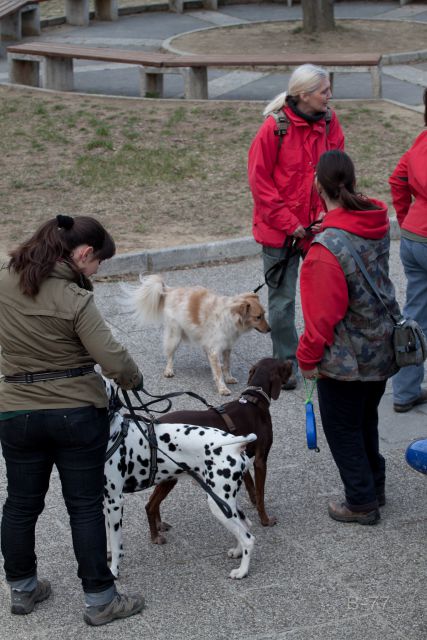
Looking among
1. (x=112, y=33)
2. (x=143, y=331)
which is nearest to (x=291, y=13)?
(x=112, y=33)

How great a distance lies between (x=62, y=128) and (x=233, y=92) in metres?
3.20

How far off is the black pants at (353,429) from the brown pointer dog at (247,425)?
32cm

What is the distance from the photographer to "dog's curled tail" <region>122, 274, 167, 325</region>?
703 centimetres

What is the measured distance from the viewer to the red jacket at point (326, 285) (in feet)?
15.2

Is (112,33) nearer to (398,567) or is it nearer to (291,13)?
(291,13)

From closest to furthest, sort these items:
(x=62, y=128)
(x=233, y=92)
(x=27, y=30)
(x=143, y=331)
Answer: (x=143, y=331) → (x=62, y=128) → (x=233, y=92) → (x=27, y=30)

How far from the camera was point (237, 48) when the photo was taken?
17688 millimetres

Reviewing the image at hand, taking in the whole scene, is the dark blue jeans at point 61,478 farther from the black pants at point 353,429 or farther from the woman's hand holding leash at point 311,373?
the black pants at point 353,429

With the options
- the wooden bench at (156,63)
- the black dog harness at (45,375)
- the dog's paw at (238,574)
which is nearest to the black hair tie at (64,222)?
the black dog harness at (45,375)

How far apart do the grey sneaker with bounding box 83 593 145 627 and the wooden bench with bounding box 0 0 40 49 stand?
50.2 ft

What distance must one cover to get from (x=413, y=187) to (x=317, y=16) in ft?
43.4

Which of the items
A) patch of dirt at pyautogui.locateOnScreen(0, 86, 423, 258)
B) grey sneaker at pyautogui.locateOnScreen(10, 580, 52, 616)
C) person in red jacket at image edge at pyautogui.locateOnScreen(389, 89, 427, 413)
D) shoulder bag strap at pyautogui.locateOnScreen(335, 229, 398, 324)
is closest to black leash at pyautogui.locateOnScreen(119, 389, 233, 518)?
grey sneaker at pyautogui.locateOnScreen(10, 580, 52, 616)

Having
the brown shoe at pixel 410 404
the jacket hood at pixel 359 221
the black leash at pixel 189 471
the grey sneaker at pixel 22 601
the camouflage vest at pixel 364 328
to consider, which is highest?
the jacket hood at pixel 359 221

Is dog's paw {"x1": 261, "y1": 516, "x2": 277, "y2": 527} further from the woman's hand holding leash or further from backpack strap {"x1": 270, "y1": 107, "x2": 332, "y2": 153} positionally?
backpack strap {"x1": 270, "y1": 107, "x2": 332, "y2": 153}
